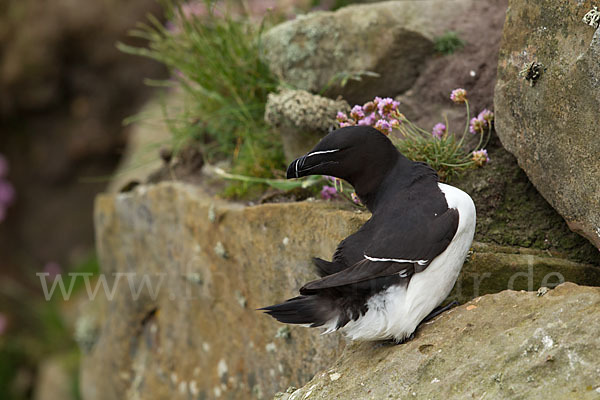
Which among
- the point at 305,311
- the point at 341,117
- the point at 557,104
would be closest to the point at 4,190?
the point at 341,117

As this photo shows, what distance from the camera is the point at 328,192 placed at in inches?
130

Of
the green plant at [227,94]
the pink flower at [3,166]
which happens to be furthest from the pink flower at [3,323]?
the green plant at [227,94]

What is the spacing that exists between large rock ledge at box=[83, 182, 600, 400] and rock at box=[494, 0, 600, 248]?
0.31 metres

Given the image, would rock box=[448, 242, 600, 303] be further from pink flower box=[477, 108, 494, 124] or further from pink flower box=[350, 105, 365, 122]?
pink flower box=[350, 105, 365, 122]

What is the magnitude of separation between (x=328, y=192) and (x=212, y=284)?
1078mm

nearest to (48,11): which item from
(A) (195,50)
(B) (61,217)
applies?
(B) (61,217)

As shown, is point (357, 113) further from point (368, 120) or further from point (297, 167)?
point (297, 167)

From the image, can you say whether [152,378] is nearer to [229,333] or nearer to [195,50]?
[229,333]

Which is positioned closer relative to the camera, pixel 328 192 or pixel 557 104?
pixel 557 104

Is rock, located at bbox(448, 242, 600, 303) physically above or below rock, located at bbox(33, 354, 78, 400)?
above

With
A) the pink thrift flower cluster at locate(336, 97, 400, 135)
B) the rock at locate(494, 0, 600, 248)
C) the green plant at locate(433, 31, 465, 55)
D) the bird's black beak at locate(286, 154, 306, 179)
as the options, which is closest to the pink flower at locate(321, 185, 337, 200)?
the pink thrift flower cluster at locate(336, 97, 400, 135)

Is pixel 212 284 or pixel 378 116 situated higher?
pixel 378 116

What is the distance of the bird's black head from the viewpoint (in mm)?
2498

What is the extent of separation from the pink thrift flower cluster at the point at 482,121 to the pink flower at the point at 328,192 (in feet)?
2.45
